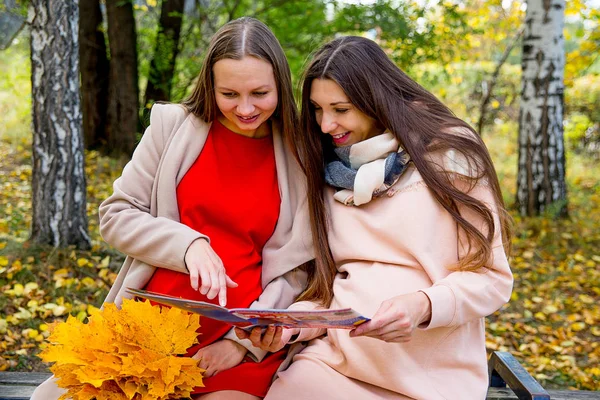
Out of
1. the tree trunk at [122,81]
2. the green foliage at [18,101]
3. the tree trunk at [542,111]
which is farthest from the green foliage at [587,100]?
the green foliage at [18,101]

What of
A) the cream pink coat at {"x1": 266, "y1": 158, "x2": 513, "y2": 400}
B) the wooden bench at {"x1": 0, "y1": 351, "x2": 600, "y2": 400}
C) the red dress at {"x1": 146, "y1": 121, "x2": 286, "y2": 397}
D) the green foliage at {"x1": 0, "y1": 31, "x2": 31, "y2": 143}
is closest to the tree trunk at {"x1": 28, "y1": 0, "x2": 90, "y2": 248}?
the wooden bench at {"x1": 0, "y1": 351, "x2": 600, "y2": 400}

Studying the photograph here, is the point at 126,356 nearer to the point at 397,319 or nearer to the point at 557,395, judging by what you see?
the point at 397,319

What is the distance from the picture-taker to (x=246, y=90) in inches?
86.0

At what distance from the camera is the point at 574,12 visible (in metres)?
8.54

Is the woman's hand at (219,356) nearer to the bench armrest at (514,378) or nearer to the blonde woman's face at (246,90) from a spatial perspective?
the blonde woman's face at (246,90)

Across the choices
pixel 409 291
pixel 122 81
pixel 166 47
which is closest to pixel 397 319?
pixel 409 291

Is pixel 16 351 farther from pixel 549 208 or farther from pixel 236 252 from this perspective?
pixel 549 208

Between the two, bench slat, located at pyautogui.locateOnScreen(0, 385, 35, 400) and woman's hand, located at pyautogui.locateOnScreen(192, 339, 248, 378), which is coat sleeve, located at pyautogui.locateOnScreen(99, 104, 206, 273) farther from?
bench slat, located at pyautogui.locateOnScreen(0, 385, 35, 400)

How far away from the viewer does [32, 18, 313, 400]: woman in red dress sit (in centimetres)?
217

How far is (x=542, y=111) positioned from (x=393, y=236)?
4957 millimetres

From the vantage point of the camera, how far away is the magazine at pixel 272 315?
5.66 feet

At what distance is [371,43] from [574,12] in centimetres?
721

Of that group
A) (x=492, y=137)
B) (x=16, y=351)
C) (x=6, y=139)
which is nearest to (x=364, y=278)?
(x=16, y=351)

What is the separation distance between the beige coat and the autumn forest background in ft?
4.90
